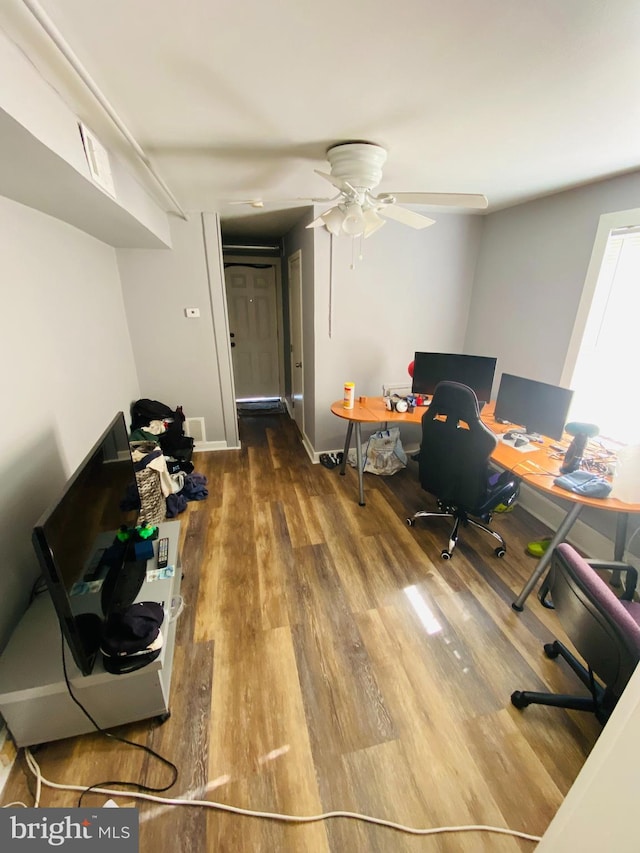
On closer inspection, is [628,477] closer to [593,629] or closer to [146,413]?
[593,629]

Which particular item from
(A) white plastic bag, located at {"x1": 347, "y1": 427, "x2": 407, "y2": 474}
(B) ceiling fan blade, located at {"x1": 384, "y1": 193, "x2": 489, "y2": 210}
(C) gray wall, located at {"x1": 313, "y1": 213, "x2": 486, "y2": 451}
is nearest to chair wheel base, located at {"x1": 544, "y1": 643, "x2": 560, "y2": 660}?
(A) white plastic bag, located at {"x1": 347, "y1": 427, "x2": 407, "y2": 474}

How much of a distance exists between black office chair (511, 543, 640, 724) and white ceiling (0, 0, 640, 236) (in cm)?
163

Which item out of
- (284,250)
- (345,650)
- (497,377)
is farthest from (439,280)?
(345,650)

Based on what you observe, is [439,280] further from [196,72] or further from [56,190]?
[56,190]

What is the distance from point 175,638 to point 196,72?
2.41 meters

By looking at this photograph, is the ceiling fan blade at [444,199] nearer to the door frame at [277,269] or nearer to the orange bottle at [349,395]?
the orange bottle at [349,395]

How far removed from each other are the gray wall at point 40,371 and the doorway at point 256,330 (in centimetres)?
246

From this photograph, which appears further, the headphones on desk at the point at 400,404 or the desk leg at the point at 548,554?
the headphones on desk at the point at 400,404

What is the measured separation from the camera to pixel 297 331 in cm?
412

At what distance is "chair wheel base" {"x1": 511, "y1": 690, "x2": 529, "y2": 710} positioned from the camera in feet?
4.84

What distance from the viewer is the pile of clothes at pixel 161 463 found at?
2.51 metres

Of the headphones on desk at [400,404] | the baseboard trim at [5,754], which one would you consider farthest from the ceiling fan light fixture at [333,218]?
the baseboard trim at [5,754]

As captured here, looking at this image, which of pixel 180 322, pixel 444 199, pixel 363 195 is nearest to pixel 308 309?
pixel 180 322

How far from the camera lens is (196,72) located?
117cm
